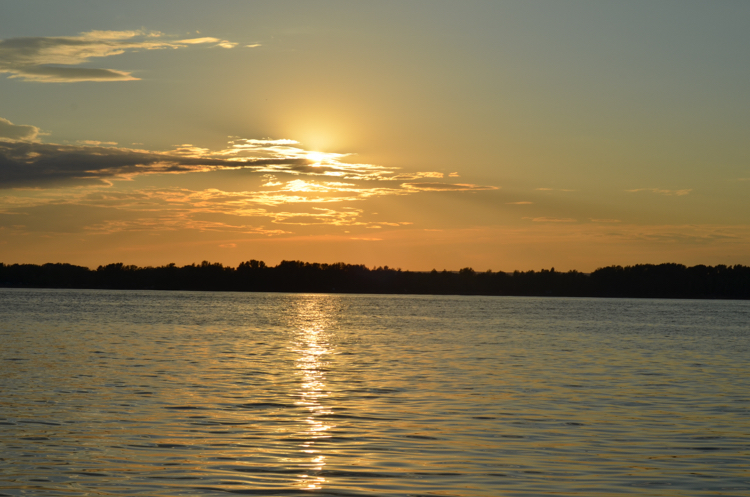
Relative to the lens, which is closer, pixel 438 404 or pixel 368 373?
pixel 438 404

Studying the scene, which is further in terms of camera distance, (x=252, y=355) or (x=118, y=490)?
(x=252, y=355)

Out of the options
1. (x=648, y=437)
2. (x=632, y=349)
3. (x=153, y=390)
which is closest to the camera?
(x=648, y=437)

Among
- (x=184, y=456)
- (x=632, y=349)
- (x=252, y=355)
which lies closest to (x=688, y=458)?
(x=184, y=456)

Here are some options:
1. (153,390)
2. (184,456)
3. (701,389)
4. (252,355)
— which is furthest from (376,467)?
(252,355)

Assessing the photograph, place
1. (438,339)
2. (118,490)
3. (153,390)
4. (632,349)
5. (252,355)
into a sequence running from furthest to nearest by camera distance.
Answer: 1. (438,339)
2. (632,349)
3. (252,355)
4. (153,390)
5. (118,490)

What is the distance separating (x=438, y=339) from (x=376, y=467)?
151 ft

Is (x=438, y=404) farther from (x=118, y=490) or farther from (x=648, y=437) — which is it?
(x=118, y=490)

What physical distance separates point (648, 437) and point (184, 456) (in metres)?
12.3

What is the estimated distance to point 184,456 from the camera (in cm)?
1689

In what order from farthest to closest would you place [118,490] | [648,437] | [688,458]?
[648,437] < [688,458] < [118,490]

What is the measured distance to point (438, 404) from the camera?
25.3 m

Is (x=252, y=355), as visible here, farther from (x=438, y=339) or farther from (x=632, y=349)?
(x=632, y=349)

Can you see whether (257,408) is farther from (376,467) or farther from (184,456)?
(376,467)

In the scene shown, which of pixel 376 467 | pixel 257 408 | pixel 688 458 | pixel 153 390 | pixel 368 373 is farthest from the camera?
pixel 368 373
